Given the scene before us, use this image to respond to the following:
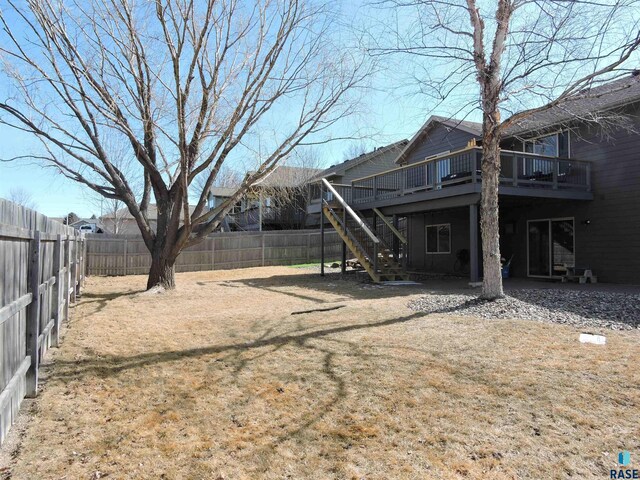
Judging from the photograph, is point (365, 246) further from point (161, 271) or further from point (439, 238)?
point (161, 271)

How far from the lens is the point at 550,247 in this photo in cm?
1295

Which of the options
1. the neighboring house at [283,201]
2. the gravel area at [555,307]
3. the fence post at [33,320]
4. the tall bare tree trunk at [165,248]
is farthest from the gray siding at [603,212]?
the neighboring house at [283,201]

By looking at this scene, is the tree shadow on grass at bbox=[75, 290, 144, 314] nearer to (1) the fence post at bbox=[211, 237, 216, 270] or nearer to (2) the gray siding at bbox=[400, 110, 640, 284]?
(1) the fence post at bbox=[211, 237, 216, 270]

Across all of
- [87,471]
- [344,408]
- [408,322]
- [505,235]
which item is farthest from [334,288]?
[87,471]

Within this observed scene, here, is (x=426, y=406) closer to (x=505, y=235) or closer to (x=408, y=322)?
(x=408, y=322)

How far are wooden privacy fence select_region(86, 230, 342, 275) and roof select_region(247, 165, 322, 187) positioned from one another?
4.47 m

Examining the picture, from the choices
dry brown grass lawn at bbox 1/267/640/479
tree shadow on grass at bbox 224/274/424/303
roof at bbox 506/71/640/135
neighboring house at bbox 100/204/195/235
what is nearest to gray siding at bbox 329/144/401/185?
tree shadow on grass at bbox 224/274/424/303

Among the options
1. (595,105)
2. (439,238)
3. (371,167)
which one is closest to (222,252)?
(439,238)

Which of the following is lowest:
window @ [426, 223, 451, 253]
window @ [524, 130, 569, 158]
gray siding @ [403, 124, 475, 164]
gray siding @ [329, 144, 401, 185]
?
window @ [426, 223, 451, 253]

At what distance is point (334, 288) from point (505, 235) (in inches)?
268

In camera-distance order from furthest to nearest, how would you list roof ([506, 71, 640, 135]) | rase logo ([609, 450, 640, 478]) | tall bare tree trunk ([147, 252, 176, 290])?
1. tall bare tree trunk ([147, 252, 176, 290])
2. roof ([506, 71, 640, 135])
3. rase logo ([609, 450, 640, 478])

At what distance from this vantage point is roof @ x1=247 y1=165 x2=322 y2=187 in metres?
25.6

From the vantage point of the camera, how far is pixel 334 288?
1130 centimetres

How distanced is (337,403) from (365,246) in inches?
397
